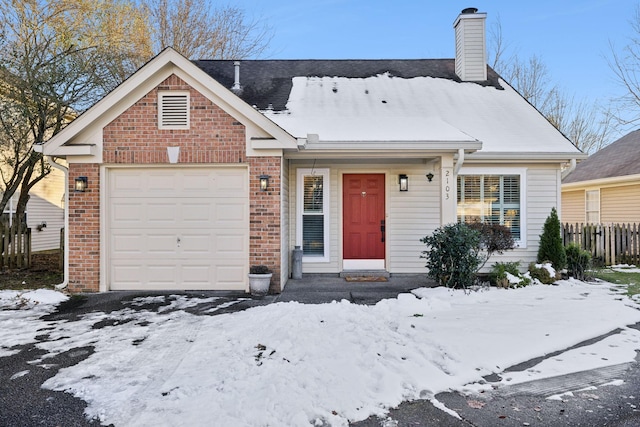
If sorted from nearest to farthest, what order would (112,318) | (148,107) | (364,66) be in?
(112,318) < (148,107) < (364,66)

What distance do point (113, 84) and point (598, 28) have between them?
17964mm

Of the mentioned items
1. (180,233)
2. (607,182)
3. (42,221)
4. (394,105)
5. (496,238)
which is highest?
(394,105)

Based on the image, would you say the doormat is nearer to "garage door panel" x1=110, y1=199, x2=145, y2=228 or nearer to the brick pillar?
the brick pillar

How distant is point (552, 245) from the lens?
8.96m

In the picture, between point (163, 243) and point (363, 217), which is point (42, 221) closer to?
point (163, 243)

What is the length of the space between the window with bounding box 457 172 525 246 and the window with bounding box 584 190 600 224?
8081 mm

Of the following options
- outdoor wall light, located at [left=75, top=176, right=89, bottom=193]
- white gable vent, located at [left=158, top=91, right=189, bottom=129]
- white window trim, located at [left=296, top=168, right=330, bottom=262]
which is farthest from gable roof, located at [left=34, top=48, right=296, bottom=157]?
white window trim, located at [left=296, top=168, right=330, bottom=262]

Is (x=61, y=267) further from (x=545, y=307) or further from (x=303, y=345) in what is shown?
(x=545, y=307)

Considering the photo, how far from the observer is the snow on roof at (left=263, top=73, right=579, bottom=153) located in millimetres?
8672

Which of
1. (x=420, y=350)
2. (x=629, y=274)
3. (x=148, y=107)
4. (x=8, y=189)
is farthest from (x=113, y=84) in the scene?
(x=629, y=274)

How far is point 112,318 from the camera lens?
19.1 feet

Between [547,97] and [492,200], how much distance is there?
56.2 feet

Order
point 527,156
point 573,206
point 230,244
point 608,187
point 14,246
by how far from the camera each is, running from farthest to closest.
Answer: point 573,206 → point 608,187 → point 14,246 → point 527,156 → point 230,244

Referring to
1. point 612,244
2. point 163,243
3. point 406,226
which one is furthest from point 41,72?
point 612,244
